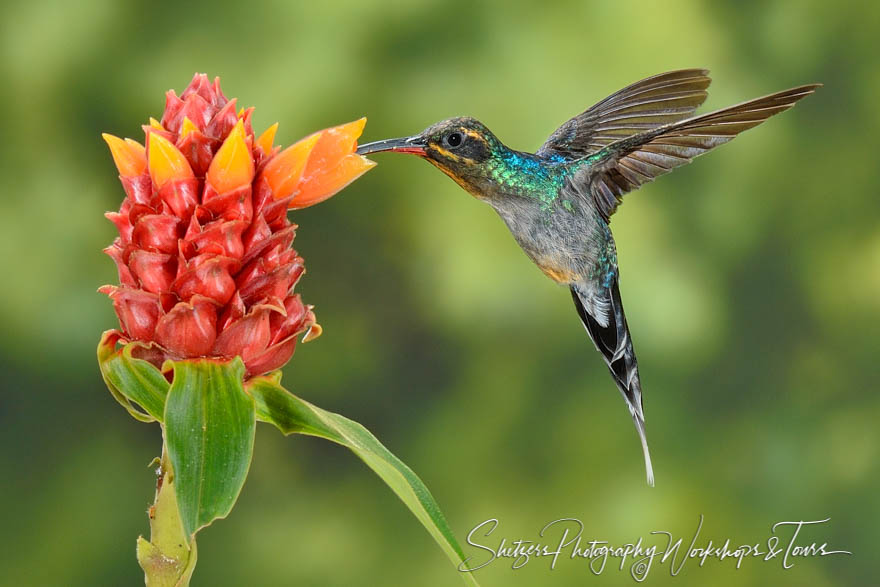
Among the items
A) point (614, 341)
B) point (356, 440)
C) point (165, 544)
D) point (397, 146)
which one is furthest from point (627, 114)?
point (165, 544)

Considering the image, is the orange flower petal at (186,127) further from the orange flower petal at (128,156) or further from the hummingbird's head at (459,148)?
the hummingbird's head at (459,148)

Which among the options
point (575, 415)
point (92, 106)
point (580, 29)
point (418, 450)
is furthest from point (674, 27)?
point (92, 106)

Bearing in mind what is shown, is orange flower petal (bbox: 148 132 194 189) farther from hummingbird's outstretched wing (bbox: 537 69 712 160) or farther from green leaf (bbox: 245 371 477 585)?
hummingbird's outstretched wing (bbox: 537 69 712 160)

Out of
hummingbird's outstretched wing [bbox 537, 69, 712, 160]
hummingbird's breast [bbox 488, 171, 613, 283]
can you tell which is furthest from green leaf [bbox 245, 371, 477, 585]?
hummingbird's outstretched wing [bbox 537, 69, 712, 160]

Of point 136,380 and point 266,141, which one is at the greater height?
point 266,141

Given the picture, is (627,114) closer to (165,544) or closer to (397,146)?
(397,146)

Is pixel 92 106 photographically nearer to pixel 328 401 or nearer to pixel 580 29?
pixel 328 401

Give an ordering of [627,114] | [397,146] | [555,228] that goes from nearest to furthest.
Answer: [397,146]
[555,228]
[627,114]
